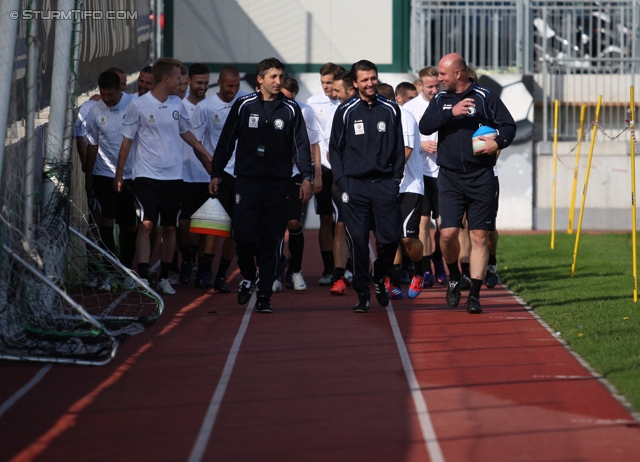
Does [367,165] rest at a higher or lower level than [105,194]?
higher

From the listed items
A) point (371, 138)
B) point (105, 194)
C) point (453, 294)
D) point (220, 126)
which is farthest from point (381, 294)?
point (105, 194)

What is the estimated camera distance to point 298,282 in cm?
1143

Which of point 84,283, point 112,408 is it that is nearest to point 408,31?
point 84,283

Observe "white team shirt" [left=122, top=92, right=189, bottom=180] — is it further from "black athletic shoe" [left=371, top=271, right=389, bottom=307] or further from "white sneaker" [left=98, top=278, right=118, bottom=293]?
"black athletic shoe" [left=371, top=271, right=389, bottom=307]

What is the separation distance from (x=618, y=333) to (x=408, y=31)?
13.0 metres

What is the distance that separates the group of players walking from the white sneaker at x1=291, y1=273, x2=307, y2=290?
0.08 feet

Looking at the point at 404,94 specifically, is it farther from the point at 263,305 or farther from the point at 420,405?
the point at 420,405

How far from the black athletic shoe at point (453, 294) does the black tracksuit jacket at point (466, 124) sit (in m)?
1.08

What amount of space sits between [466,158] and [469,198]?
36 cm

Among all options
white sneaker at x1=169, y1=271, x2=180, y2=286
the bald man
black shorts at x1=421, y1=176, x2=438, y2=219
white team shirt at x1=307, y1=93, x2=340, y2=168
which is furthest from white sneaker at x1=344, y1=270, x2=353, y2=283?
the bald man

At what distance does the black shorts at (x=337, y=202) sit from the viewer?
10.7 meters

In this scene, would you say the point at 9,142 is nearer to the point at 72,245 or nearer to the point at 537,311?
the point at 72,245

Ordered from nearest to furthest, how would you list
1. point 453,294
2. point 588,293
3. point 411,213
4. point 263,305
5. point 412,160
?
point 263,305 → point 453,294 → point 411,213 → point 412,160 → point 588,293

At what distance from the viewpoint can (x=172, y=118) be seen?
10.8 meters
